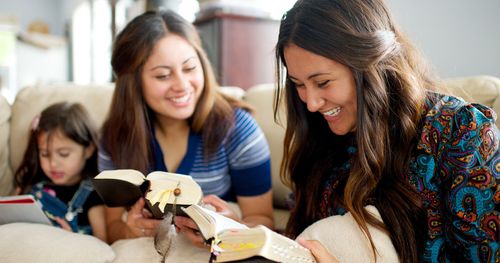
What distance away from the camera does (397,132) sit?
992mm

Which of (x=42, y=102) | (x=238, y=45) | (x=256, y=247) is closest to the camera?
(x=256, y=247)

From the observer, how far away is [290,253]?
77 cm

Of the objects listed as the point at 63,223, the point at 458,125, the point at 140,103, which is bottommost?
the point at 63,223

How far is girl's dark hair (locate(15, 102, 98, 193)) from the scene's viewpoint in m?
1.59

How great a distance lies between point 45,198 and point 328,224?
107cm

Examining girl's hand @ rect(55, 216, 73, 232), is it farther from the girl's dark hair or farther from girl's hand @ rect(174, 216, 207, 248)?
girl's hand @ rect(174, 216, 207, 248)

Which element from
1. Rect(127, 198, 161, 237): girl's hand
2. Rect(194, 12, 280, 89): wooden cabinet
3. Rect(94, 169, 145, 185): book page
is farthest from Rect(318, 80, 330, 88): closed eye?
Rect(194, 12, 280, 89): wooden cabinet

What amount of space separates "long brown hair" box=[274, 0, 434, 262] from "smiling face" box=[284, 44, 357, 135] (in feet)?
0.07

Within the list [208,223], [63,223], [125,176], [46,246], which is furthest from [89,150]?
[208,223]

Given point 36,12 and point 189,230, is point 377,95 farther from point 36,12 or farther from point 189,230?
point 36,12

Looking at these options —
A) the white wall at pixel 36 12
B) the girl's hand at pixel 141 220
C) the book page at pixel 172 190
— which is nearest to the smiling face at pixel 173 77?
the girl's hand at pixel 141 220

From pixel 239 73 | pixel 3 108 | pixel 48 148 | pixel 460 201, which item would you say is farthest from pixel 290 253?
pixel 239 73

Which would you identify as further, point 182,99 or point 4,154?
point 4,154

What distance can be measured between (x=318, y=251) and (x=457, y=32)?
116 centimetres
